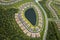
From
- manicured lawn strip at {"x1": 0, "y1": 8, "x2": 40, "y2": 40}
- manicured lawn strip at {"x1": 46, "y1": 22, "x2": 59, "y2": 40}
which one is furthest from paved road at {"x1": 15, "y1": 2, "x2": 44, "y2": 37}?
→ manicured lawn strip at {"x1": 46, "y1": 22, "x2": 59, "y2": 40}

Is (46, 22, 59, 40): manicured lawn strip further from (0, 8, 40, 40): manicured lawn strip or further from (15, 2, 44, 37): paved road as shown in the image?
(0, 8, 40, 40): manicured lawn strip

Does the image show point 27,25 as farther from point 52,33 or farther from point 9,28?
point 52,33

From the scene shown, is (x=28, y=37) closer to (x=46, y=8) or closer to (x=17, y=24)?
(x=17, y=24)

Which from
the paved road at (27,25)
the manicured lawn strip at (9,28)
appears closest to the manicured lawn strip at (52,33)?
the paved road at (27,25)

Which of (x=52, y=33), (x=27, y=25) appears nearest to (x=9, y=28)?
(x=27, y=25)

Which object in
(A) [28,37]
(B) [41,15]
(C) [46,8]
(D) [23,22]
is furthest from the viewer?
(C) [46,8]

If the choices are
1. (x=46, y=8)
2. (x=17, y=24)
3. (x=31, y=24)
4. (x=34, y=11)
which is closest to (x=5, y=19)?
(x=17, y=24)

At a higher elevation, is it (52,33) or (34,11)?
(34,11)

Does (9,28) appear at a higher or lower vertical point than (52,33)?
higher

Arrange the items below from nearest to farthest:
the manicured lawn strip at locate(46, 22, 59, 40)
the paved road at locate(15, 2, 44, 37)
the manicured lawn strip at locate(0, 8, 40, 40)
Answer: the manicured lawn strip at locate(0, 8, 40, 40) → the paved road at locate(15, 2, 44, 37) → the manicured lawn strip at locate(46, 22, 59, 40)

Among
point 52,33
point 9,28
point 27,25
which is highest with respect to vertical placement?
point 9,28

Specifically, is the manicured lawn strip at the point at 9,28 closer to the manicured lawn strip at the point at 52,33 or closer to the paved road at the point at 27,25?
the paved road at the point at 27,25
